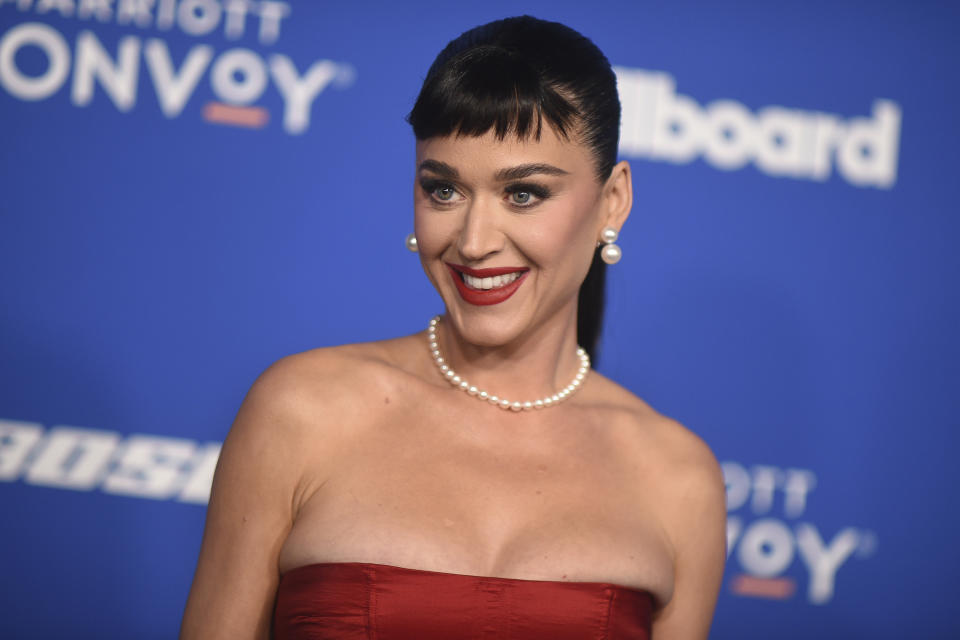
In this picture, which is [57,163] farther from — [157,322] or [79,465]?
[79,465]

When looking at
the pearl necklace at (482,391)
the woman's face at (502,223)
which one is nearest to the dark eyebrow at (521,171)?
the woman's face at (502,223)

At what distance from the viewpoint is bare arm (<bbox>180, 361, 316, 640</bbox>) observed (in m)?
1.66

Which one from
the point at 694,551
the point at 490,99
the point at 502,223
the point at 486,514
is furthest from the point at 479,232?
the point at 694,551

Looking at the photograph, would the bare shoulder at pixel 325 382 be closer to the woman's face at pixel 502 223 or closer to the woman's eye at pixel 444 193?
the woman's face at pixel 502 223

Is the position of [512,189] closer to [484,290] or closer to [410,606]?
[484,290]

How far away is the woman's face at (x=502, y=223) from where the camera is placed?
162 cm

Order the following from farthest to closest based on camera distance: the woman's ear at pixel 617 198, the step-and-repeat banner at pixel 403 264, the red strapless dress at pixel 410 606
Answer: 1. the step-and-repeat banner at pixel 403 264
2. the woman's ear at pixel 617 198
3. the red strapless dress at pixel 410 606

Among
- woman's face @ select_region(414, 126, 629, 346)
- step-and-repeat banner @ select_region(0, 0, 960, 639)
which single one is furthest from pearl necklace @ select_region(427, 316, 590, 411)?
step-and-repeat banner @ select_region(0, 0, 960, 639)

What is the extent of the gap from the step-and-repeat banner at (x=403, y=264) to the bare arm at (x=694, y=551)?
0.75 metres

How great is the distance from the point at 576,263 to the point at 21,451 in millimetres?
1471

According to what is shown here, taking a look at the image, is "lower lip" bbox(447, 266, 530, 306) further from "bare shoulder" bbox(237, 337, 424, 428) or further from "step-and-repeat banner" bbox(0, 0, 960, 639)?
"step-and-repeat banner" bbox(0, 0, 960, 639)

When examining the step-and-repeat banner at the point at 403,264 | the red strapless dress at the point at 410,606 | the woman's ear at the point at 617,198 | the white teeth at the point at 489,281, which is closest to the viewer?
the red strapless dress at the point at 410,606

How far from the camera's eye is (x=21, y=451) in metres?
2.51

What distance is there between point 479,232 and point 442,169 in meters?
0.11
